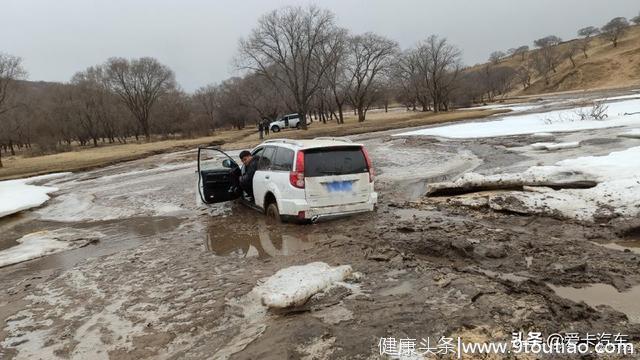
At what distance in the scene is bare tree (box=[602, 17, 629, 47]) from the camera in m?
112

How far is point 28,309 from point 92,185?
695 inches

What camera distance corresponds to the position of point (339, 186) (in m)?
8.71

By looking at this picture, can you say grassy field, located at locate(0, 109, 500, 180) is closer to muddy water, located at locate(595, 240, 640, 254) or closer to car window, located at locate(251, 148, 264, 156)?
car window, located at locate(251, 148, 264, 156)

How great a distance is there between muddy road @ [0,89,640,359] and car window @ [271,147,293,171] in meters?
1.18

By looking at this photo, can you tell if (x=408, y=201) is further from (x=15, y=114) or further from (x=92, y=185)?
(x=15, y=114)

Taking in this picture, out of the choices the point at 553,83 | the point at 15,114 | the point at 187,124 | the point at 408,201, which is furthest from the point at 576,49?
the point at 408,201

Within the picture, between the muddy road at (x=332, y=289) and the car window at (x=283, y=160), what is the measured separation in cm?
118

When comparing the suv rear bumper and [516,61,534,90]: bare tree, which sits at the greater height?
[516,61,534,90]: bare tree

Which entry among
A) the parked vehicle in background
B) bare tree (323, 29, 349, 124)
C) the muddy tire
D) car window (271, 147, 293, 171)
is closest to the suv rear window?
car window (271, 147, 293, 171)

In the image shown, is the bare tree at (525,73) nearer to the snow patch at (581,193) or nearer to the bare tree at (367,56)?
the bare tree at (367,56)

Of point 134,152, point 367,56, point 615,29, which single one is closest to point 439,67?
point 367,56

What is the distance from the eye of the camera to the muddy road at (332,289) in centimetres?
450

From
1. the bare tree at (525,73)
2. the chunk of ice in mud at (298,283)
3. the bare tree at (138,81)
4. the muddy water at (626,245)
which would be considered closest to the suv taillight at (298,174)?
the chunk of ice in mud at (298,283)

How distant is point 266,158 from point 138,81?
72.7m
